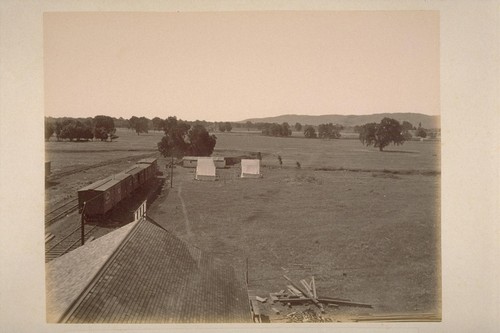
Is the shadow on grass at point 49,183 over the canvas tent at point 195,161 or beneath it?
beneath

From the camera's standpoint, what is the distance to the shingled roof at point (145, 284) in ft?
14.9

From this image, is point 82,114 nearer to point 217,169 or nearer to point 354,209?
point 217,169

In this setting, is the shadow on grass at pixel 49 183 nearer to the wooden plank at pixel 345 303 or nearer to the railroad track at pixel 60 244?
the railroad track at pixel 60 244

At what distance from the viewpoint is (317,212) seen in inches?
260

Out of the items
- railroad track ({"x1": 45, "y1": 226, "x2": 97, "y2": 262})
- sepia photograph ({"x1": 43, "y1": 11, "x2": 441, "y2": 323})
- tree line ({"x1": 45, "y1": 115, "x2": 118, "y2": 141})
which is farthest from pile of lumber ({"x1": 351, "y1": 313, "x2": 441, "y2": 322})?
tree line ({"x1": 45, "y1": 115, "x2": 118, "y2": 141})

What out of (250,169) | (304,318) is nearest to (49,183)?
(250,169)

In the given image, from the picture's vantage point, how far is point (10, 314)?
5996mm

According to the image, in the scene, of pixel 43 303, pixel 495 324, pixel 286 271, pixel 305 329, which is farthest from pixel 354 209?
pixel 43 303

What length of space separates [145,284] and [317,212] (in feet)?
9.34

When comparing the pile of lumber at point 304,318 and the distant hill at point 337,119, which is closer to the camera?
the pile of lumber at point 304,318

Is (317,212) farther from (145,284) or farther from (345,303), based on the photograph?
(145,284)

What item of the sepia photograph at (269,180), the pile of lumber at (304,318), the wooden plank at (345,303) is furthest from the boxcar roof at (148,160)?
the wooden plank at (345,303)

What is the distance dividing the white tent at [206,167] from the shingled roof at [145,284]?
1078 millimetres

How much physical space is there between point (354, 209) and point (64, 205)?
4.29 m
